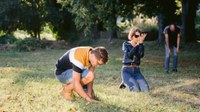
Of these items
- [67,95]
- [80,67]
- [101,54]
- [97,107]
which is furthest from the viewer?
[67,95]

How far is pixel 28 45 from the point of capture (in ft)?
92.8

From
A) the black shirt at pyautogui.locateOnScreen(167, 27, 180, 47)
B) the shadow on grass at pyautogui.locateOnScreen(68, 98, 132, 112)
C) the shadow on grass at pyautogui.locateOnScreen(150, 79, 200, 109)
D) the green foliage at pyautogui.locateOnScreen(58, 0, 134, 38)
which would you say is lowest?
the shadow on grass at pyautogui.locateOnScreen(150, 79, 200, 109)

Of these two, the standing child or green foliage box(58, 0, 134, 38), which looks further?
green foliage box(58, 0, 134, 38)

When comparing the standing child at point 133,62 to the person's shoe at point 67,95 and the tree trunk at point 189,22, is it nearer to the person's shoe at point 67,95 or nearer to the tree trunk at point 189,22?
the person's shoe at point 67,95

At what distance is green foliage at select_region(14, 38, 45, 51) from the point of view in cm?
2759

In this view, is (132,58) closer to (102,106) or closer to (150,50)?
(102,106)

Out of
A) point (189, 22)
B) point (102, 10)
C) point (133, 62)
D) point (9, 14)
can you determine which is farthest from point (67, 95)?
point (9, 14)

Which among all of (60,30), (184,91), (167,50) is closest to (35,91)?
(184,91)

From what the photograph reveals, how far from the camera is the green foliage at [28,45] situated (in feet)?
90.5

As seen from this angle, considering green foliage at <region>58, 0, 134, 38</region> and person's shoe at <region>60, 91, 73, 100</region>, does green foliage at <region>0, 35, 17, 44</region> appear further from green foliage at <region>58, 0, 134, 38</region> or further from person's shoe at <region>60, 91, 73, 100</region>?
person's shoe at <region>60, 91, 73, 100</region>

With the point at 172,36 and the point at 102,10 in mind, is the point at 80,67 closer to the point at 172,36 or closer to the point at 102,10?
the point at 172,36

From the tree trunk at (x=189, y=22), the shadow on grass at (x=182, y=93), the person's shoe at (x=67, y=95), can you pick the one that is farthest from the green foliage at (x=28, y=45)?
the person's shoe at (x=67, y=95)

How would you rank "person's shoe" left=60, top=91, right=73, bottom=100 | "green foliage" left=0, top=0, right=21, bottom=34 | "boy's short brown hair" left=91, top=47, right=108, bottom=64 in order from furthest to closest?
1. "green foliage" left=0, top=0, right=21, bottom=34
2. "person's shoe" left=60, top=91, right=73, bottom=100
3. "boy's short brown hair" left=91, top=47, right=108, bottom=64

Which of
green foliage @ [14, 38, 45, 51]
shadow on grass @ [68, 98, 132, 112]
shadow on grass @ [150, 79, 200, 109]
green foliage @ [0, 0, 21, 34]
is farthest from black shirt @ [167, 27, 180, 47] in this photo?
green foliage @ [0, 0, 21, 34]
